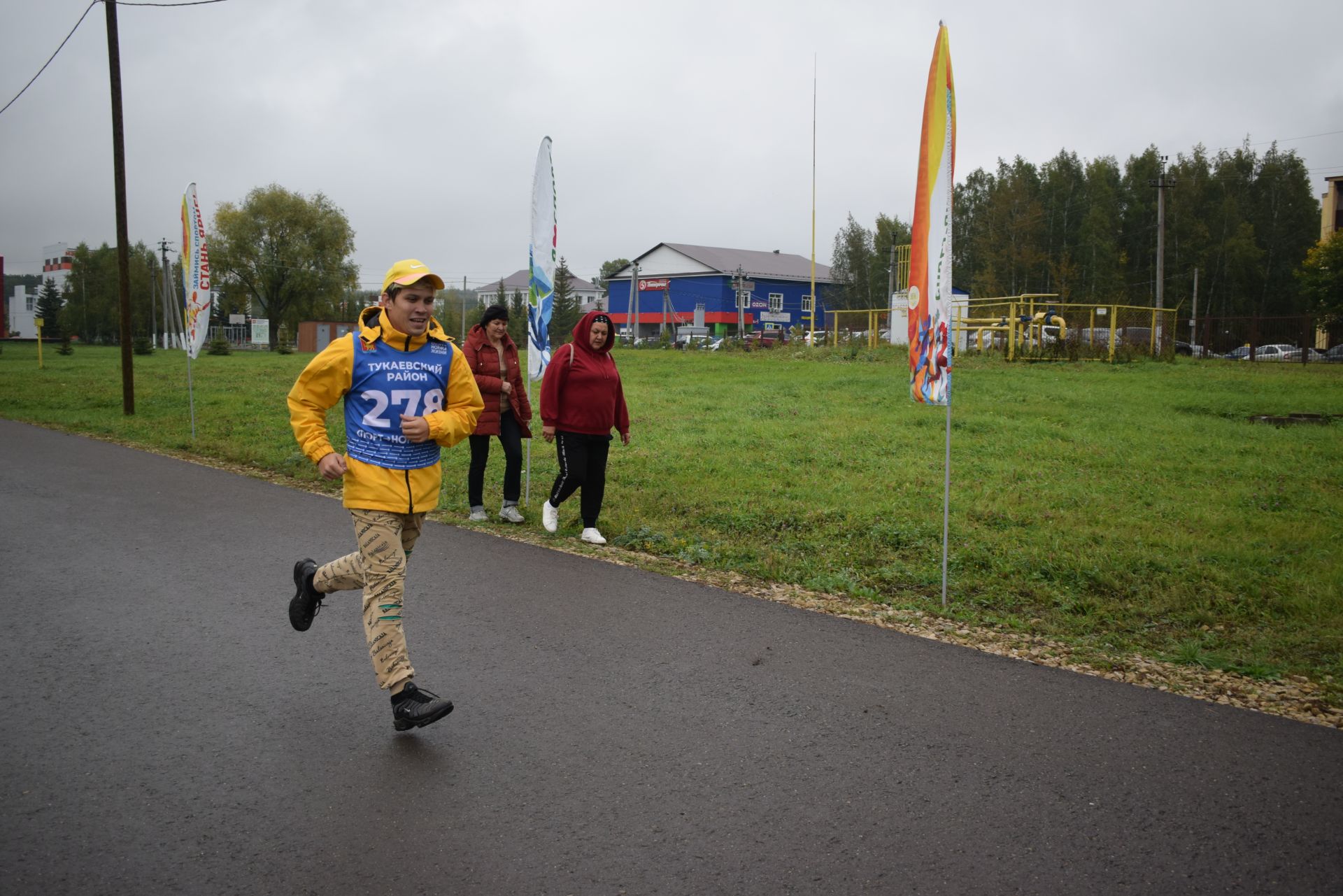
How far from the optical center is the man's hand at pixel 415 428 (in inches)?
169

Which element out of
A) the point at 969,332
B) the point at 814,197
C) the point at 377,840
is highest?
the point at 814,197

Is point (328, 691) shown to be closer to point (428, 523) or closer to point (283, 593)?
point (283, 593)

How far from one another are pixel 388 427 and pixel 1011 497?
6.92 meters

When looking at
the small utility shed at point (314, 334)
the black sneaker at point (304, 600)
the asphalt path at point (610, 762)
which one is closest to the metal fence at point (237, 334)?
the small utility shed at point (314, 334)

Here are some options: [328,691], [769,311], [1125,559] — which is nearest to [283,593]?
[328,691]

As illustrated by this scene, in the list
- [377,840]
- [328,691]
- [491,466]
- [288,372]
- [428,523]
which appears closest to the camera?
[377,840]

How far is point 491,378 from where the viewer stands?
879 cm

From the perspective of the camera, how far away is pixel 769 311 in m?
84.2

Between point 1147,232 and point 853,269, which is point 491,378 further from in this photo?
point 853,269

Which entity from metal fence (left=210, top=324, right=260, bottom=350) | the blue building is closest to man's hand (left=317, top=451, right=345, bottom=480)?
the blue building

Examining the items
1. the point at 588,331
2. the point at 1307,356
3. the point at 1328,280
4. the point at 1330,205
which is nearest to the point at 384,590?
the point at 588,331

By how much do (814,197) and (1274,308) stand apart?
49.4m

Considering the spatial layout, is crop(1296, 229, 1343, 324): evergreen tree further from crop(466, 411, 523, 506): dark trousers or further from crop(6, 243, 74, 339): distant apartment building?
crop(6, 243, 74, 339): distant apartment building

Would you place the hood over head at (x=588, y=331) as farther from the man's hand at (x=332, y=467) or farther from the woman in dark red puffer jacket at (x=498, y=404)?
the man's hand at (x=332, y=467)
